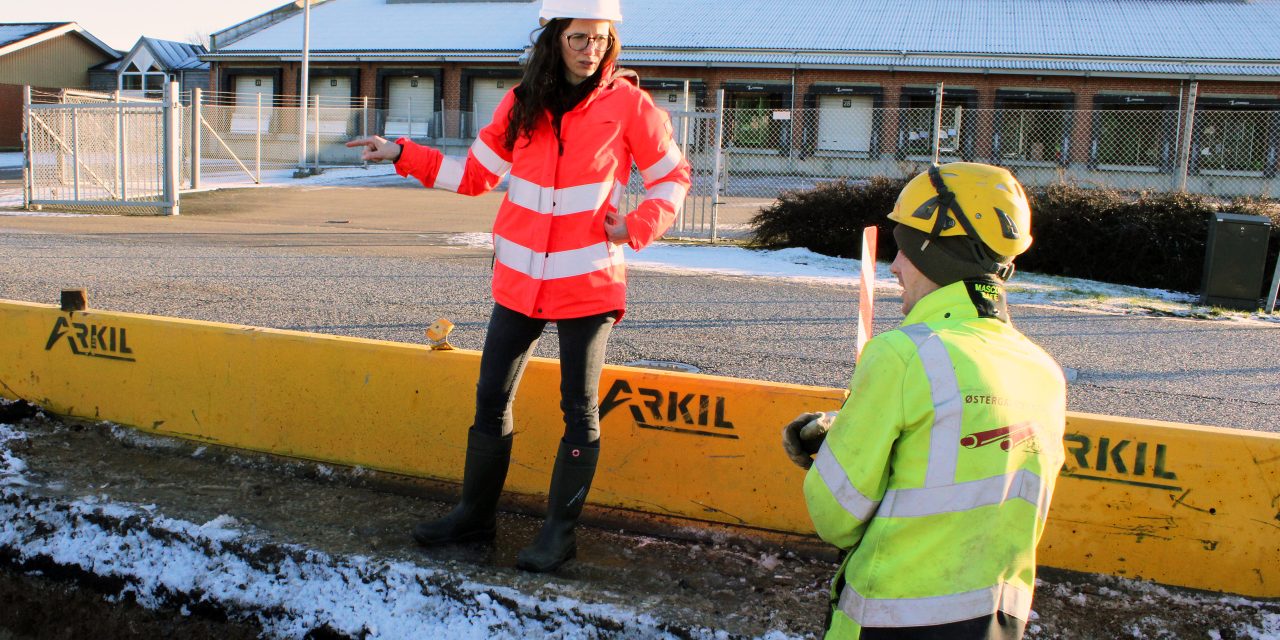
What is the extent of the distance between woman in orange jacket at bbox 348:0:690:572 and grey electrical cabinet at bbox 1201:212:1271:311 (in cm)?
873

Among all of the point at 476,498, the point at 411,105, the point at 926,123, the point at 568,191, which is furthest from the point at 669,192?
the point at 411,105

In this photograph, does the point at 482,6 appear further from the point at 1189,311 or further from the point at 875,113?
the point at 1189,311

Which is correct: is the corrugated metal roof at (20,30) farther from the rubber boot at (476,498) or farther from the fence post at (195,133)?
the rubber boot at (476,498)

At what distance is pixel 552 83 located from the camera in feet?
10.6

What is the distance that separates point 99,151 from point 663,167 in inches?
631

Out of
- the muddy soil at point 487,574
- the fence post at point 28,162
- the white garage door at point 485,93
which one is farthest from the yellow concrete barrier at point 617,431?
the white garage door at point 485,93

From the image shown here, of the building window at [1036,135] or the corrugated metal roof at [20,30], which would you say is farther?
the corrugated metal roof at [20,30]

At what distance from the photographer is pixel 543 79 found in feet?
10.5

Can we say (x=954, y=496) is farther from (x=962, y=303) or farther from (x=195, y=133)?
(x=195, y=133)

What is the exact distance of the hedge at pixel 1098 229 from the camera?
11.3 meters

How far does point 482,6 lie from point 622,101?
3795cm

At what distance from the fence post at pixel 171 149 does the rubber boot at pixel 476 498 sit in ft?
45.9

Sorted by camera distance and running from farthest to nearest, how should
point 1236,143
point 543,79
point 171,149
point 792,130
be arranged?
point 792,130 → point 1236,143 → point 171,149 → point 543,79

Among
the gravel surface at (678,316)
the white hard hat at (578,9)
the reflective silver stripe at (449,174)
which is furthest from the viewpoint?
the gravel surface at (678,316)
